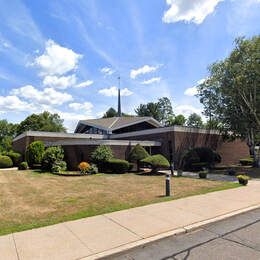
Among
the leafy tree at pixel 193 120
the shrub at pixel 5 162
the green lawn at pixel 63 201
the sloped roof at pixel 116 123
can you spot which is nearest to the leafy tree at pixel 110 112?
the leafy tree at pixel 193 120

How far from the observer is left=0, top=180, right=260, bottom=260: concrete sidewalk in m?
5.27

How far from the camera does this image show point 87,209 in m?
8.62

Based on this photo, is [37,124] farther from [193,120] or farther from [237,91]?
[237,91]

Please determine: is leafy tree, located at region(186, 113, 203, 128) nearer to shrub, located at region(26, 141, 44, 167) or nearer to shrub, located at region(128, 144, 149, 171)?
shrub, located at region(128, 144, 149, 171)

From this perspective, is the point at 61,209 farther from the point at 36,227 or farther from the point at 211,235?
the point at 211,235

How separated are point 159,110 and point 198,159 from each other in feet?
153

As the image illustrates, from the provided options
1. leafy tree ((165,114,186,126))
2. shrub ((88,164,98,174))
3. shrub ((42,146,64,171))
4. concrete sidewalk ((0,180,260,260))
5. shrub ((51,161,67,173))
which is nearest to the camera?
concrete sidewalk ((0,180,260,260))

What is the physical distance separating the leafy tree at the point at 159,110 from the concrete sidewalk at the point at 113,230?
59931mm

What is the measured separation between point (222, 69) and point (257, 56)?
336 centimetres

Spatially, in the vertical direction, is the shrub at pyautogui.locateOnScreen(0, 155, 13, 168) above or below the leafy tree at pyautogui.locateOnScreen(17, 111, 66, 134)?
below

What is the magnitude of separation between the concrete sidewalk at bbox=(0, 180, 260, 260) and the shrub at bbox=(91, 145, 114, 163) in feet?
39.1

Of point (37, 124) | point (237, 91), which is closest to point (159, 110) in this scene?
point (37, 124)

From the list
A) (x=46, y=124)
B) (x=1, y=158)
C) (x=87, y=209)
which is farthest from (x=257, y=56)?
(x=46, y=124)

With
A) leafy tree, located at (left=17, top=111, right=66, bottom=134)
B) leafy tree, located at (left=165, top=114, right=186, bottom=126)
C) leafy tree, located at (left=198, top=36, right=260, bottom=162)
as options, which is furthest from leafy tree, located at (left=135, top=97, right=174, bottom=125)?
leafy tree, located at (left=198, top=36, right=260, bottom=162)
